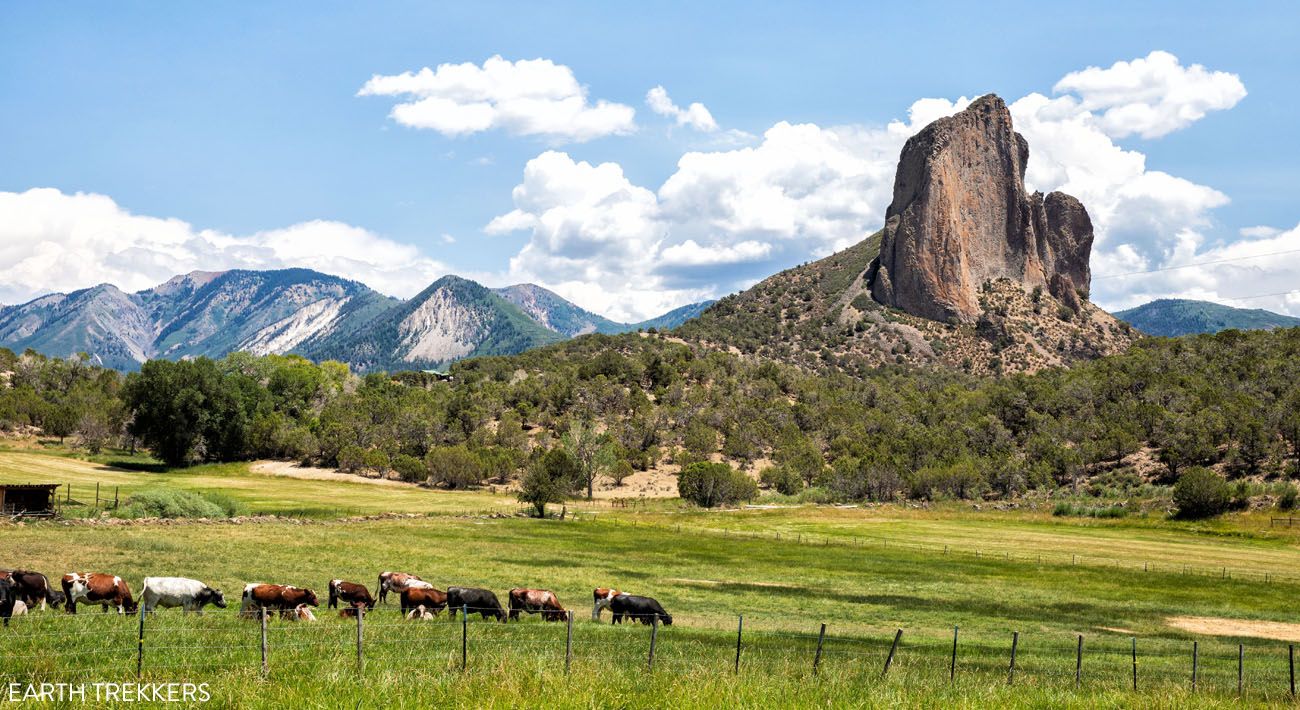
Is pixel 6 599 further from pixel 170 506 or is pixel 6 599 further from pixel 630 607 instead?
pixel 170 506

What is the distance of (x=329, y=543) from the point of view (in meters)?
47.5

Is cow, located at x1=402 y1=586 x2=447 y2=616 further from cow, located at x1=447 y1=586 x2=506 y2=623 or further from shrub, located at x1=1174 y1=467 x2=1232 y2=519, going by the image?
shrub, located at x1=1174 y1=467 x2=1232 y2=519

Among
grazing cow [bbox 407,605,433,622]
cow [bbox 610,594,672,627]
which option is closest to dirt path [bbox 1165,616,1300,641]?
cow [bbox 610,594,672,627]

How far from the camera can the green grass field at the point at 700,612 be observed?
14.0 m

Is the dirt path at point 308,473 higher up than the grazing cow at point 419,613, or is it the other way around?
the grazing cow at point 419,613

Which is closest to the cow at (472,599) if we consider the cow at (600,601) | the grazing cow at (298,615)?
the cow at (600,601)

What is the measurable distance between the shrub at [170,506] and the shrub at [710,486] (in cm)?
5304

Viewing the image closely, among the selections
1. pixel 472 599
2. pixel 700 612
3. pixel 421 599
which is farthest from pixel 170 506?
pixel 700 612

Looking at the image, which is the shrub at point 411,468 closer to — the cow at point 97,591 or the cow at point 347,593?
the cow at point 347,593

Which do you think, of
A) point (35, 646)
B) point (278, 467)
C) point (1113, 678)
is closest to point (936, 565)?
point (1113, 678)

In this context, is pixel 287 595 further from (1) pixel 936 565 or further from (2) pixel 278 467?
(2) pixel 278 467

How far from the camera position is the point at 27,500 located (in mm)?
51531

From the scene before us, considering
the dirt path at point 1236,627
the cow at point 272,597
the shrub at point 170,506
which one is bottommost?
the dirt path at point 1236,627

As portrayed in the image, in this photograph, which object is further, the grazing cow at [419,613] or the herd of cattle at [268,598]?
the grazing cow at [419,613]
